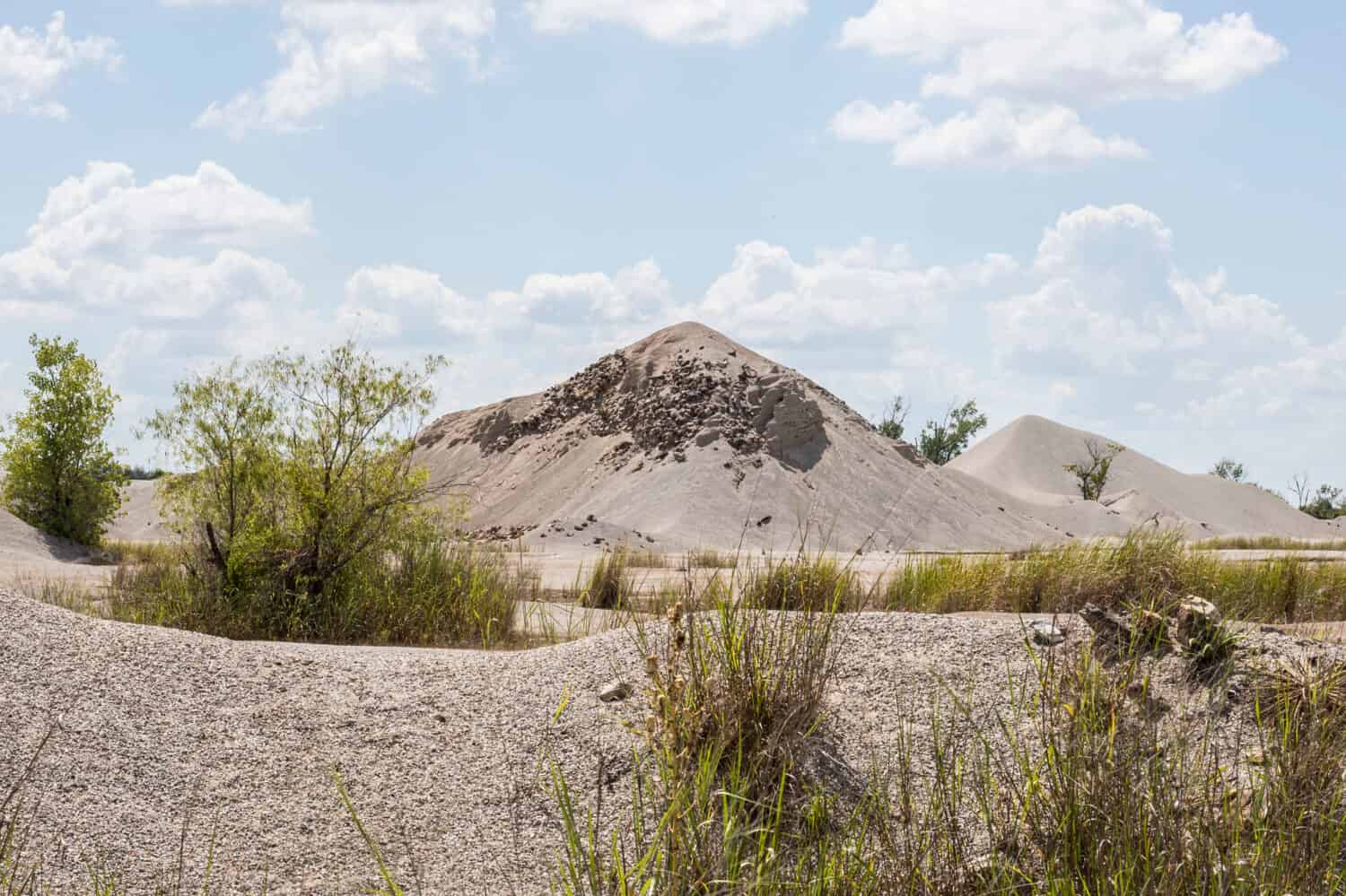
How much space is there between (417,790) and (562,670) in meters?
1.30

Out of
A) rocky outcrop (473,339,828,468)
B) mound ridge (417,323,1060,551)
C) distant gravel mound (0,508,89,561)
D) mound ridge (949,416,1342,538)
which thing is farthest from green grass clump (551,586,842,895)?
mound ridge (949,416,1342,538)

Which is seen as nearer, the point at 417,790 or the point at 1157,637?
the point at 417,790

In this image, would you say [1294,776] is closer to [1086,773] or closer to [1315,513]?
[1086,773]

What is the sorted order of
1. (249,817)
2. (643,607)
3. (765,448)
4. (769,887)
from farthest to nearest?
(765,448) < (643,607) < (249,817) < (769,887)

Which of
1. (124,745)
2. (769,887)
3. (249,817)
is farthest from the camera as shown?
(124,745)

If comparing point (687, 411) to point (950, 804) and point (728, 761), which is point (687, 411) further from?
point (950, 804)

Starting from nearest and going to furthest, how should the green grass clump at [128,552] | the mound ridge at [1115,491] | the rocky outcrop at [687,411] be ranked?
1. the green grass clump at [128,552]
2. the rocky outcrop at [687,411]
3. the mound ridge at [1115,491]

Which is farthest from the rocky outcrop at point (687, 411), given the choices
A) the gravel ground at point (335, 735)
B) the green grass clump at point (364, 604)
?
the gravel ground at point (335, 735)

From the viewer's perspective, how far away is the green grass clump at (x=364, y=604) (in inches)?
356

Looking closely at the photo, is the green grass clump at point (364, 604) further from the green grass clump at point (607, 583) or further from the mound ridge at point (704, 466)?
the mound ridge at point (704, 466)

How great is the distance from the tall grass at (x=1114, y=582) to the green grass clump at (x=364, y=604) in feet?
11.9

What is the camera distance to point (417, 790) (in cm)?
514

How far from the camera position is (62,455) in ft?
71.7

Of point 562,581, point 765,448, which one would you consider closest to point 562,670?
point 562,581
